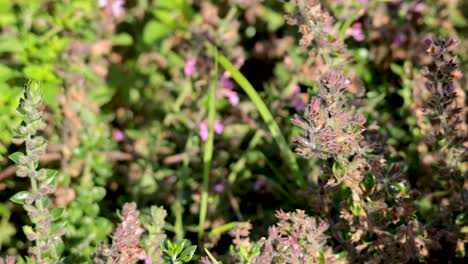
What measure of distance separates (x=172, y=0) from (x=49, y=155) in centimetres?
93

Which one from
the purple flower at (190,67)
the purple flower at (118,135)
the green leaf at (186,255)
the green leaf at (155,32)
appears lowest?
the green leaf at (186,255)

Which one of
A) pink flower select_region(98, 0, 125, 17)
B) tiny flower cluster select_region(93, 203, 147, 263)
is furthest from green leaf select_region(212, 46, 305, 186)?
pink flower select_region(98, 0, 125, 17)

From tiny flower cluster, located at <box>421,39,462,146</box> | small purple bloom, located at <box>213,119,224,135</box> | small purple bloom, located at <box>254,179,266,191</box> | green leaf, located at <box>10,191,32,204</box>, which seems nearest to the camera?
green leaf, located at <box>10,191,32,204</box>

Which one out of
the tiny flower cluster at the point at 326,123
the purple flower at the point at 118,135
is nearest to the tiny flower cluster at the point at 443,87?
the tiny flower cluster at the point at 326,123

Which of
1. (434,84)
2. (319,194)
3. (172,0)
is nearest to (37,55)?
(172,0)

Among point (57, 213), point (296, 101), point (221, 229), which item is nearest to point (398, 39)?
point (296, 101)

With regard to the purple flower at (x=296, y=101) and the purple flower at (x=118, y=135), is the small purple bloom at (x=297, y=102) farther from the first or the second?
the purple flower at (x=118, y=135)

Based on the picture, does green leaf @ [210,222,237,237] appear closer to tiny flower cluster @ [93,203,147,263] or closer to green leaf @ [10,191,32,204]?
tiny flower cluster @ [93,203,147,263]

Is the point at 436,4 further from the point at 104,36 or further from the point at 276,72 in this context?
the point at 104,36

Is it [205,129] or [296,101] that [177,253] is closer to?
[205,129]

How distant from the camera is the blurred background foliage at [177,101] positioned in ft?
7.77

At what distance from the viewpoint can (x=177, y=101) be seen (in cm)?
274

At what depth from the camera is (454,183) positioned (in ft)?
6.71

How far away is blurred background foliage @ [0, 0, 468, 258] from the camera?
7.77 feet
